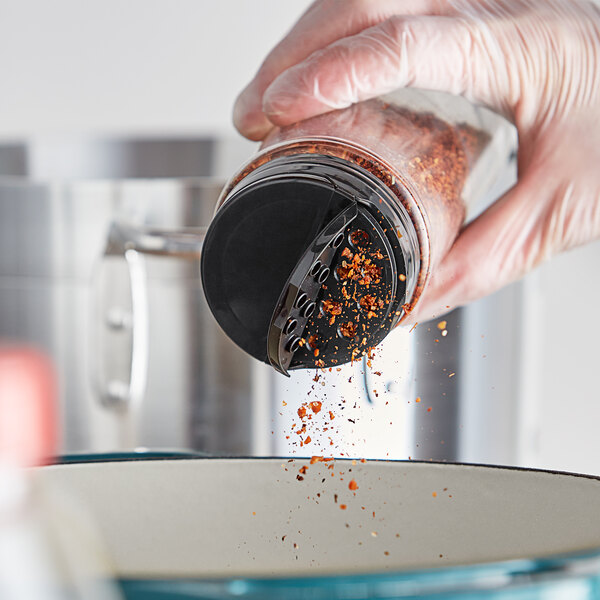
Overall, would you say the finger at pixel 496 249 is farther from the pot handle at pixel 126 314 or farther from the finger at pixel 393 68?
the pot handle at pixel 126 314

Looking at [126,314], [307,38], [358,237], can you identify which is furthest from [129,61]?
[358,237]

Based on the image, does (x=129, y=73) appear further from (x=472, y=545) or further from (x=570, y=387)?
(x=472, y=545)

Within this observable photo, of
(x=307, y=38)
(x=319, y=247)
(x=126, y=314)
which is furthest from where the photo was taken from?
(x=126, y=314)

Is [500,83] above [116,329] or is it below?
above

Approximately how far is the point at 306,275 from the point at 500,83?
7.8 inches

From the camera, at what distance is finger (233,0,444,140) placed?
42 cm

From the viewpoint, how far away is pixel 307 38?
0.42 meters

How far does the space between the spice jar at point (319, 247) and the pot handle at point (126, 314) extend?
0.23m

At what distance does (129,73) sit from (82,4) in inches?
4.2

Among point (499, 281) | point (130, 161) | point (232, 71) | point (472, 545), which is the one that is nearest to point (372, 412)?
point (499, 281)

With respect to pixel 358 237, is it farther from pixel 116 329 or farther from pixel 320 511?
pixel 116 329

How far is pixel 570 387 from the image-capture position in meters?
1.02

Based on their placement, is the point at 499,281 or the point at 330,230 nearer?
the point at 330,230

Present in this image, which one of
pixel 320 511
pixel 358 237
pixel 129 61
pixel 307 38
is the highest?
pixel 129 61
